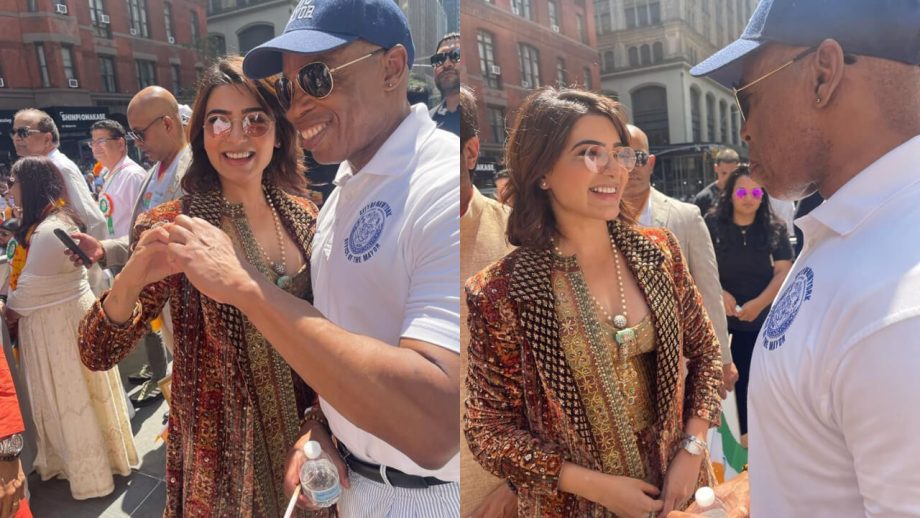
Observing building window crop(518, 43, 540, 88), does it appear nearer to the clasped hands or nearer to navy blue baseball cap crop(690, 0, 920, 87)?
navy blue baseball cap crop(690, 0, 920, 87)

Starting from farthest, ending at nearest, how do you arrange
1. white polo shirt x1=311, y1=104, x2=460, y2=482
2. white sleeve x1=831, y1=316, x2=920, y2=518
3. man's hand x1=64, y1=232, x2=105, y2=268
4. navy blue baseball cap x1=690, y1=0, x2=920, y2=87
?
man's hand x1=64, y1=232, x2=105, y2=268
white polo shirt x1=311, y1=104, x2=460, y2=482
navy blue baseball cap x1=690, y1=0, x2=920, y2=87
white sleeve x1=831, y1=316, x2=920, y2=518

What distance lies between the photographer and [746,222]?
3.57ft

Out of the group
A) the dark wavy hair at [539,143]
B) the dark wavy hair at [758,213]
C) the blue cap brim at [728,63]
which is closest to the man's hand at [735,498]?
the dark wavy hair at [758,213]

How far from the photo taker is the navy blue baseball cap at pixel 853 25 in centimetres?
69

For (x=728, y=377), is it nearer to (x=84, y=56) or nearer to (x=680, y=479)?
(x=680, y=479)

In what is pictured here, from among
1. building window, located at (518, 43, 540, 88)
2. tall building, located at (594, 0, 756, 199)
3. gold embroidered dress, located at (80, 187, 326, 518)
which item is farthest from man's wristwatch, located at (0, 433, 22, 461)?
tall building, located at (594, 0, 756, 199)

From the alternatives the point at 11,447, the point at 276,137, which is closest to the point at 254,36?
the point at 276,137

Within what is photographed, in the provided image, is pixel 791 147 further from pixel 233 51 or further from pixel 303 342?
pixel 233 51

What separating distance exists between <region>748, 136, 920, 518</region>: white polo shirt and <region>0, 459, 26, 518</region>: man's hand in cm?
116

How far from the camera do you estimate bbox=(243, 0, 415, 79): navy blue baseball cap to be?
0.78 m

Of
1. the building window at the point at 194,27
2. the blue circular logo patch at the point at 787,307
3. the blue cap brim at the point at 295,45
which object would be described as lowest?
the blue circular logo patch at the point at 787,307

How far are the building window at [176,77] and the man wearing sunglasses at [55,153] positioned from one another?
0.23 m

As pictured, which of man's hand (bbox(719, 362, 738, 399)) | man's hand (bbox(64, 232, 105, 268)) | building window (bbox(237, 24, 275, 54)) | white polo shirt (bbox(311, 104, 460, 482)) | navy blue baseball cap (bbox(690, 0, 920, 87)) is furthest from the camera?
man's hand (bbox(719, 362, 738, 399))

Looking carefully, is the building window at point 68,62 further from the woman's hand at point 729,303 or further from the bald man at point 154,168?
the woman's hand at point 729,303
